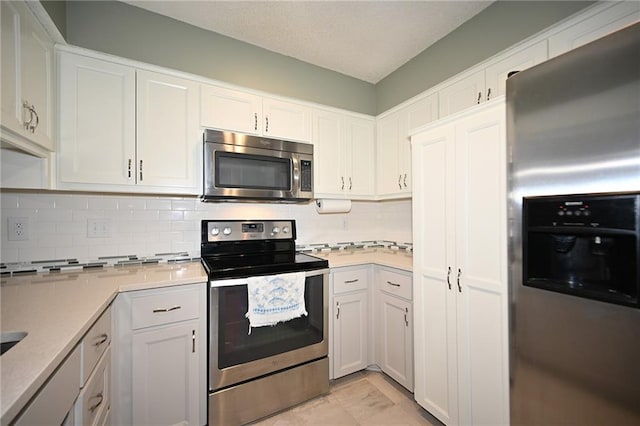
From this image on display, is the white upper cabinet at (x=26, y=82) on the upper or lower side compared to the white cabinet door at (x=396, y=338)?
upper

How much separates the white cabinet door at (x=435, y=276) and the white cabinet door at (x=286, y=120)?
36.7 inches

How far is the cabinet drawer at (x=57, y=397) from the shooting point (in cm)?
64

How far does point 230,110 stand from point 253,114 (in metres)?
0.17

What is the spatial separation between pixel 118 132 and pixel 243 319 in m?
1.39

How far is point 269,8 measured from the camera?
187cm

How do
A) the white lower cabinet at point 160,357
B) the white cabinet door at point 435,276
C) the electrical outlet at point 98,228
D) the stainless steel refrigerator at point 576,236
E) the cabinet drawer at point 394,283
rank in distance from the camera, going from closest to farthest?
the stainless steel refrigerator at point 576,236 → the white lower cabinet at point 160,357 → the white cabinet door at point 435,276 → the electrical outlet at point 98,228 → the cabinet drawer at point 394,283

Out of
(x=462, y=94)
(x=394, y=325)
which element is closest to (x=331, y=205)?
(x=394, y=325)

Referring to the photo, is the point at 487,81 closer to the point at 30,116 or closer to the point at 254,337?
the point at 254,337

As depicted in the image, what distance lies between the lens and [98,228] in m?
1.82

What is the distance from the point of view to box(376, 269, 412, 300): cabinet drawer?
6.25 ft

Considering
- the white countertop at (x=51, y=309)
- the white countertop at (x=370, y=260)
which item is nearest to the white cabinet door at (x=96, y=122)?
the white countertop at (x=51, y=309)

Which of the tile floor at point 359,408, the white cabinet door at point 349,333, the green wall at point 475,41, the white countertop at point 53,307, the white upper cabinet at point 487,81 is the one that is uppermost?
the green wall at point 475,41

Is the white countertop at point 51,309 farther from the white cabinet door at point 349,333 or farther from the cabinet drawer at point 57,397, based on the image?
the white cabinet door at point 349,333

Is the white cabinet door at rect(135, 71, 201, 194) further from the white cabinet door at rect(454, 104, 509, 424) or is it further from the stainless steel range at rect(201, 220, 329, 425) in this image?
the white cabinet door at rect(454, 104, 509, 424)
